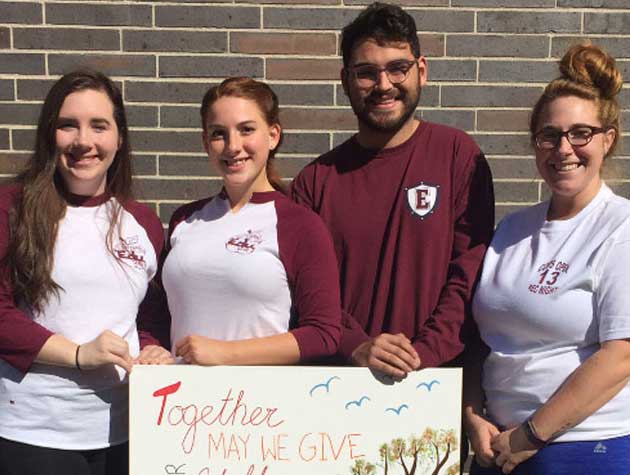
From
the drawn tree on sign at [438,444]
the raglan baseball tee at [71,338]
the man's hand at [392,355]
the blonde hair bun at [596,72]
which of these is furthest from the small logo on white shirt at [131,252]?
the blonde hair bun at [596,72]

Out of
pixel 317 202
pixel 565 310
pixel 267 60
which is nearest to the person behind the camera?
pixel 565 310

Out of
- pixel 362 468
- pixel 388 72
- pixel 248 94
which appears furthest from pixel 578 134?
pixel 362 468

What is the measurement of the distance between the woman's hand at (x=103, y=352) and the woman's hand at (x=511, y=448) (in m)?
1.06

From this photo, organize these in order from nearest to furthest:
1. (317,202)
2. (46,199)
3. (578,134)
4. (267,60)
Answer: (578,134) → (46,199) → (317,202) → (267,60)

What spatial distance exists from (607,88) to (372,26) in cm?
71

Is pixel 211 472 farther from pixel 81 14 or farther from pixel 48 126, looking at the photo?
pixel 81 14

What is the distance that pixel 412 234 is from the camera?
2.45 m

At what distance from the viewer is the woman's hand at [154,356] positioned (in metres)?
2.31

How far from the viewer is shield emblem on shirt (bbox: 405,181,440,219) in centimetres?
245

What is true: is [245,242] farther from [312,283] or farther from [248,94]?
[248,94]

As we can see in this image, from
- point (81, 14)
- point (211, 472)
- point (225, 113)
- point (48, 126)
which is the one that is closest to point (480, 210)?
point (225, 113)

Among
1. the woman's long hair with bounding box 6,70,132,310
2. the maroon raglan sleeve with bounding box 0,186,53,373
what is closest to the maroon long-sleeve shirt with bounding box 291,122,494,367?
the woman's long hair with bounding box 6,70,132,310

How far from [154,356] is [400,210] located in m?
0.85

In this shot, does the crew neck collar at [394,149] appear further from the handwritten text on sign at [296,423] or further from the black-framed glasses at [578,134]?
the handwritten text on sign at [296,423]
